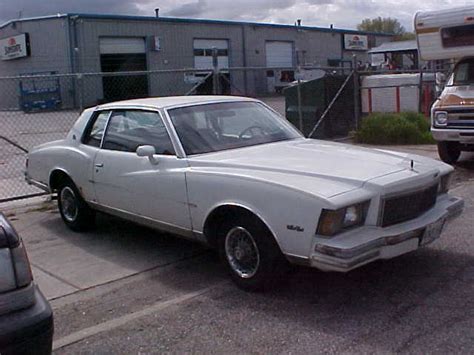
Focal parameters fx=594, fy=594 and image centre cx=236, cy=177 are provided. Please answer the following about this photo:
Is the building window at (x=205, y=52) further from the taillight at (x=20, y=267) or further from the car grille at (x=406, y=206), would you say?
the taillight at (x=20, y=267)

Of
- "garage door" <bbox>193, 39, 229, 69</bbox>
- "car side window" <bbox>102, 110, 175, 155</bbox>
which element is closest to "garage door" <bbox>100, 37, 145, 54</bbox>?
"garage door" <bbox>193, 39, 229, 69</bbox>

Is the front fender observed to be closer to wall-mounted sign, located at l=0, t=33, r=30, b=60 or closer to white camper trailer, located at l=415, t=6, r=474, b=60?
white camper trailer, located at l=415, t=6, r=474, b=60

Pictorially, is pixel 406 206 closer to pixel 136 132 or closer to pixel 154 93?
pixel 136 132

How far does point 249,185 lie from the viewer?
175 inches

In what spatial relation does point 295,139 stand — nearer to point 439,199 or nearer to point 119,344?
point 439,199

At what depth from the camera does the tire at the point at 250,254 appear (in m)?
4.41

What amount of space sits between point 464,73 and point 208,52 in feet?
105

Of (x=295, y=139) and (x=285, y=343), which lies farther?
(x=295, y=139)

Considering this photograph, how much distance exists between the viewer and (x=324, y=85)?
13.0m

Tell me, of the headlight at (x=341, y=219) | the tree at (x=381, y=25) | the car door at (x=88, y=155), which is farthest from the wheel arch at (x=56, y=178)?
the tree at (x=381, y=25)

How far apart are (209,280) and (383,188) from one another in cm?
176

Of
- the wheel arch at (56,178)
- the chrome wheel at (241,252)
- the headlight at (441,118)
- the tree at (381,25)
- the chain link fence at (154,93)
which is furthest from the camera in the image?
the tree at (381,25)

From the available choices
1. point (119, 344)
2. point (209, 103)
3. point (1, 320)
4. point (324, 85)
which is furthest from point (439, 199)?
point (324, 85)

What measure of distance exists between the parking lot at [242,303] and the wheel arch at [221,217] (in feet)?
1.44
